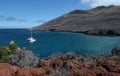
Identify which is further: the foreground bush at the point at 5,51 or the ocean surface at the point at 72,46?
the ocean surface at the point at 72,46

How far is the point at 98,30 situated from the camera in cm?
19825

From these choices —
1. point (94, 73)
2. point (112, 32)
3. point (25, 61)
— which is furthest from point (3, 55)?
point (112, 32)

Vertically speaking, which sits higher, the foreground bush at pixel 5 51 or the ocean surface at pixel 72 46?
the foreground bush at pixel 5 51

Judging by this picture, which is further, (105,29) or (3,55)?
(105,29)

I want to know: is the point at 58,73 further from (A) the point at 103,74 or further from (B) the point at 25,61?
(B) the point at 25,61

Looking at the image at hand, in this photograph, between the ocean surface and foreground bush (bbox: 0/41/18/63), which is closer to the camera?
foreground bush (bbox: 0/41/18/63)

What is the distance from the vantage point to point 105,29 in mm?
196625

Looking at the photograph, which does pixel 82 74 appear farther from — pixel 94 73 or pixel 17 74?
pixel 17 74

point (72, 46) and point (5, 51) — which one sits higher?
point (5, 51)

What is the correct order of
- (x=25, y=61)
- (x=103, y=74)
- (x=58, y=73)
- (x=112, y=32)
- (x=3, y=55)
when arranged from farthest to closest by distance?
(x=112, y=32) < (x=3, y=55) < (x=25, y=61) < (x=58, y=73) < (x=103, y=74)

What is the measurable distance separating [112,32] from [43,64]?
172 m

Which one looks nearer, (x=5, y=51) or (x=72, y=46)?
(x=5, y=51)

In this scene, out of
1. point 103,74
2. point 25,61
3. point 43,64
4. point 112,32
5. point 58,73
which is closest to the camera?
point 103,74

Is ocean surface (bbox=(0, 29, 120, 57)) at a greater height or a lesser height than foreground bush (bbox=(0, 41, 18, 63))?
lesser
